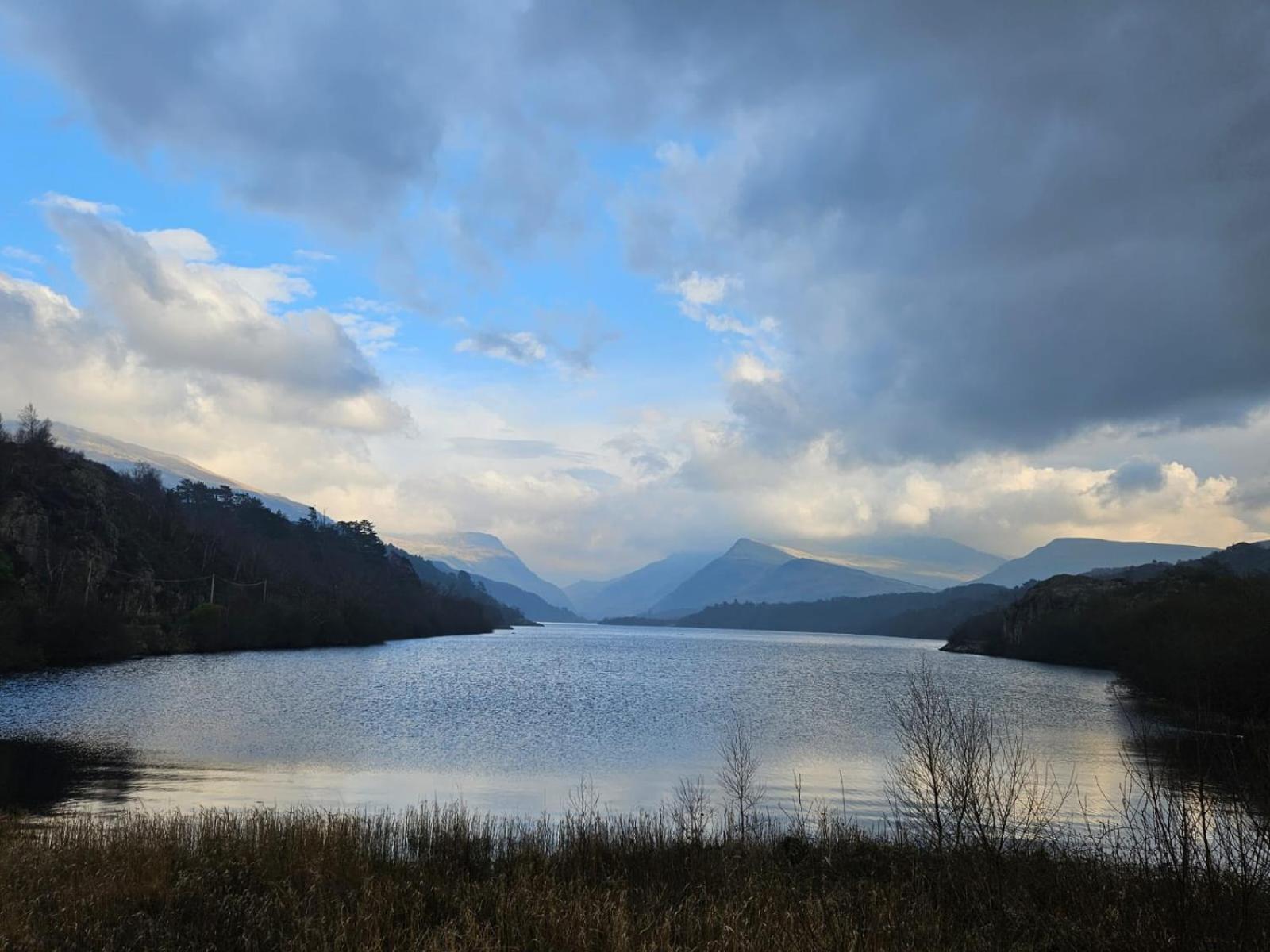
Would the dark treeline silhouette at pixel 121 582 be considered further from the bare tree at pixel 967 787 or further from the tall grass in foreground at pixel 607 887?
the bare tree at pixel 967 787

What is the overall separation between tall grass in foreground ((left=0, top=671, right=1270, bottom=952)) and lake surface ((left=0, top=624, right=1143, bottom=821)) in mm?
8396

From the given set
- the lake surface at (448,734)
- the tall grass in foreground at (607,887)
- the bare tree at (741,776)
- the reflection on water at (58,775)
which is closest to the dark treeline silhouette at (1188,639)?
the tall grass in foreground at (607,887)

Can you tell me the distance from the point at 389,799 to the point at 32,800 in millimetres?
11054

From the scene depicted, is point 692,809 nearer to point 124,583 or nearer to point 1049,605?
point 124,583

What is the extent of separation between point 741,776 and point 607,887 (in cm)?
981

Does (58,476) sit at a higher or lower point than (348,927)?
higher

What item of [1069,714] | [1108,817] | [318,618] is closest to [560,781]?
[1108,817]

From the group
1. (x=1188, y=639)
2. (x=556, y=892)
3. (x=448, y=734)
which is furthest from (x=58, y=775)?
(x=1188, y=639)

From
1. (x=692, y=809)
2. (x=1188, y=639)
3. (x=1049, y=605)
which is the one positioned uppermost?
(x=1049, y=605)

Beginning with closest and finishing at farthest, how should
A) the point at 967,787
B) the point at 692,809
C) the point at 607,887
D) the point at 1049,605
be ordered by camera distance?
the point at 607,887 < the point at 967,787 < the point at 692,809 < the point at 1049,605

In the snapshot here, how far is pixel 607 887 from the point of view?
15445 mm

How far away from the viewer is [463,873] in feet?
54.0

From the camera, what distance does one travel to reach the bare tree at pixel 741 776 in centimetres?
2516

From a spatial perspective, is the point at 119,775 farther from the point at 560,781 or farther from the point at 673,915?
the point at 673,915
